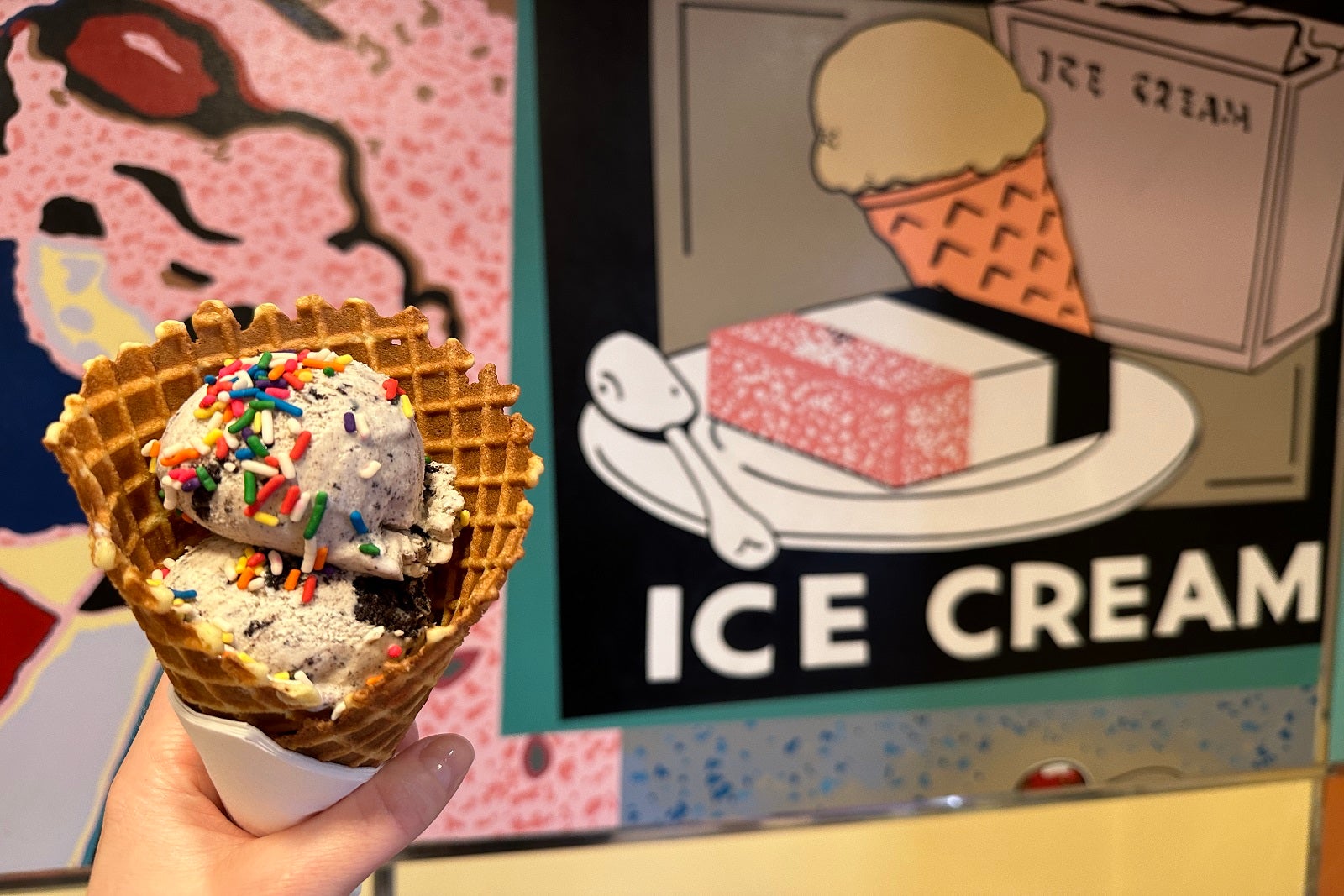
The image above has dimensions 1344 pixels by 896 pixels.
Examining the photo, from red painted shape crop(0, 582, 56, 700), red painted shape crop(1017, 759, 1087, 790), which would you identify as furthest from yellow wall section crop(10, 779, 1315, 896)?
red painted shape crop(0, 582, 56, 700)

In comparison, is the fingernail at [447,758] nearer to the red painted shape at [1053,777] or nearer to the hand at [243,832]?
the hand at [243,832]

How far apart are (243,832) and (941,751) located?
177 cm

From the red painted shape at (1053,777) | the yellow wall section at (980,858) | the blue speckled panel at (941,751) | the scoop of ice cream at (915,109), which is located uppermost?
the scoop of ice cream at (915,109)

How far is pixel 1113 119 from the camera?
2082mm

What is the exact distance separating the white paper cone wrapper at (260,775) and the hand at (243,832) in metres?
0.02

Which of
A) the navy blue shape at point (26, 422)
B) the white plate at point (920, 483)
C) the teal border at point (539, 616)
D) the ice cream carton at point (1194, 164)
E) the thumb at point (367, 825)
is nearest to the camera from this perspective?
the thumb at point (367, 825)

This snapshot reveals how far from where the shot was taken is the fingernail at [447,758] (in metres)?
1.03

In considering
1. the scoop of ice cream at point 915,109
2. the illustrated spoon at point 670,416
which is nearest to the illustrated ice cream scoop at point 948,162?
the scoop of ice cream at point 915,109

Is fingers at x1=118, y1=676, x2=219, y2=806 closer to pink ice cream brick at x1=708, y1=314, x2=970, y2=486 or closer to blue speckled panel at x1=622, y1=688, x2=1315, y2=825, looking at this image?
blue speckled panel at x1=622, y1=688, x2=1315, y2=825

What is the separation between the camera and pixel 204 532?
41.4 inches

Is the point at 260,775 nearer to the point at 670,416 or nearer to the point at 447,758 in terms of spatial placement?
the point at 447,758

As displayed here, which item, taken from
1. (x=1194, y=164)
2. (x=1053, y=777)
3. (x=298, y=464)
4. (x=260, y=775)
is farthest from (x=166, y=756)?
(x=1194, y=164)

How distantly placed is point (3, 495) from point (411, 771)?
124 cm

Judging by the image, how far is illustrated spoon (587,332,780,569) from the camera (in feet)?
6.20
